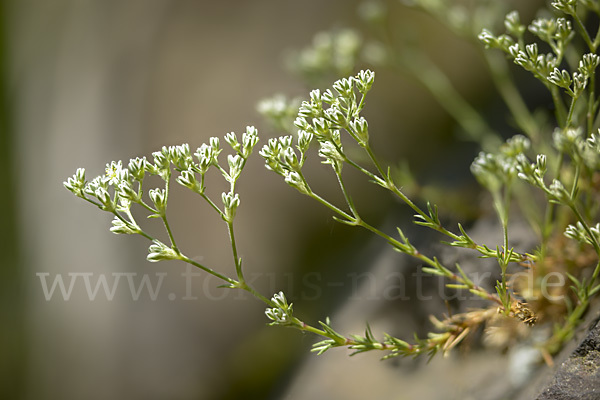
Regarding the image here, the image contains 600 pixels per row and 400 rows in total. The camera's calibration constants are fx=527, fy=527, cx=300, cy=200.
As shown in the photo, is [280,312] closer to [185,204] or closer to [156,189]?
[156,189]

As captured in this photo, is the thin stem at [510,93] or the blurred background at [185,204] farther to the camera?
the blurred background at [185,204]

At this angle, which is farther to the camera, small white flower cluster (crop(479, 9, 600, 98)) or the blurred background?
the blurred background

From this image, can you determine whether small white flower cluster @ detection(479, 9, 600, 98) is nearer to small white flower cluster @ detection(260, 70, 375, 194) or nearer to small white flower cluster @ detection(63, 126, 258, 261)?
small white flower cluster @ detection(260, 70, 375, 194)

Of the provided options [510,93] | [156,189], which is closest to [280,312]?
[156,189]

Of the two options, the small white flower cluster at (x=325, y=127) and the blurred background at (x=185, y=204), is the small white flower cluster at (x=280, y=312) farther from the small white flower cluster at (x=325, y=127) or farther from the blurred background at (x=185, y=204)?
the blurred background at (x=185, y=204)

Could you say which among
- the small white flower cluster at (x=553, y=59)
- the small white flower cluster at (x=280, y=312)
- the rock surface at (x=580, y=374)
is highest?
the small white flower cluster at (x=553, y=59)

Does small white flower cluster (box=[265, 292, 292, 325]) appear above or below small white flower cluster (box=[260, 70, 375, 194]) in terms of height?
below

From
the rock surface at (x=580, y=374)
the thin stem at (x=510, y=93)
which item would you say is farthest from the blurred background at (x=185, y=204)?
the rock surface at (x=580, y=374)

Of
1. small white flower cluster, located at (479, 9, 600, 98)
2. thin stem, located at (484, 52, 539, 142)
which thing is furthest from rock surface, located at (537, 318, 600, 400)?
thin stem, located at (484, 52, 539, 142)

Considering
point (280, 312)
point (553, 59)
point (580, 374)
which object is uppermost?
point (553, 59)
